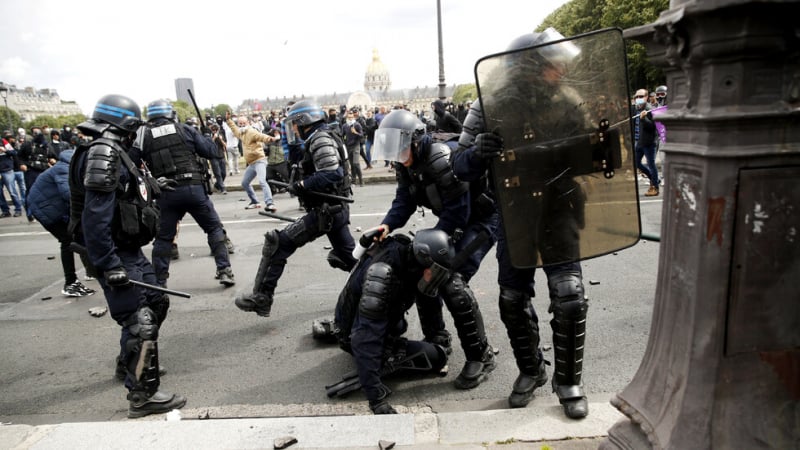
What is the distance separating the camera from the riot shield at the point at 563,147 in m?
2.32

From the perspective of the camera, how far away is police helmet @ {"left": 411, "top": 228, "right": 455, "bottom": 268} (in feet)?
9.59

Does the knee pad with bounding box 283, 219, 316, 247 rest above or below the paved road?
above

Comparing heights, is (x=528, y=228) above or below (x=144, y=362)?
above

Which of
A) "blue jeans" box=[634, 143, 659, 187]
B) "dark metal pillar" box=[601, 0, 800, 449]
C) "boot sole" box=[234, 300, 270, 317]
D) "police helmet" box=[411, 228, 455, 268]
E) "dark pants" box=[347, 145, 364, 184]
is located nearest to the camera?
"dark metal pillar" box=[601, 0, 800, 449]

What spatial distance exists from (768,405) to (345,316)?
2318 millimetres

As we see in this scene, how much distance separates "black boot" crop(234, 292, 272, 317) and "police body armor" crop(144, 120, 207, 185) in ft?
5.89

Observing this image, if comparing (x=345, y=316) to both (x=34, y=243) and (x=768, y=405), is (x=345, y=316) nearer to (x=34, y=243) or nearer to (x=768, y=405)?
(x=768, y=405)

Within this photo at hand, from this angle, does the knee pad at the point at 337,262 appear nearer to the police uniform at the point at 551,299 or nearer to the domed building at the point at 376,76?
the police uniform at the point at 551,299

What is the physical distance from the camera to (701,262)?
1602mm

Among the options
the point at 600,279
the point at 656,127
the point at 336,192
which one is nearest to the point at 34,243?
the point at 336,192

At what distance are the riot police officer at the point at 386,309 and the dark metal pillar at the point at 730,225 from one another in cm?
134

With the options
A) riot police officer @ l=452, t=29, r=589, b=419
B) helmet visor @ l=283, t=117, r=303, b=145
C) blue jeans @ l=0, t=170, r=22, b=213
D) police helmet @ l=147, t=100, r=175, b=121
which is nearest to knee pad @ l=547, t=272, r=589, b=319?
riot police officer @ l=452, t=29, r=589, b=419

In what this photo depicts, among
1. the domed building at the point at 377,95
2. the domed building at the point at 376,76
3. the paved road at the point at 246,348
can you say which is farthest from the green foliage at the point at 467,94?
the paved road at the point at 246,348

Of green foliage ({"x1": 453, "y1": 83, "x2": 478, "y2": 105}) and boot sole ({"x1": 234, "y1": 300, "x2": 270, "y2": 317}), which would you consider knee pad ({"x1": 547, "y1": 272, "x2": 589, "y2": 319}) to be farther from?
green foliage ({"x1": 453, "y1": 83, "x2": 478, "y2": 105})
